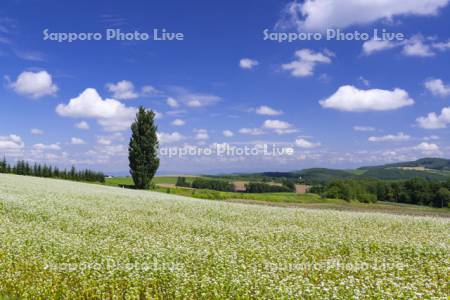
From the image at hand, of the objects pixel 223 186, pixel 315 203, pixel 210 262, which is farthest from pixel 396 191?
pixel 210 262

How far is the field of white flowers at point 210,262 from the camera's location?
9117 millimetres

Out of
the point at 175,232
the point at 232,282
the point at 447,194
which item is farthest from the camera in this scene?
the point at 447,194

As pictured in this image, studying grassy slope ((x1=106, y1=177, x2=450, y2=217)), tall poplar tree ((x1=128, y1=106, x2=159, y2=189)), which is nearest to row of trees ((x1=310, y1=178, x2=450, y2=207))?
grassy slope ((x1=106, y1=177, x2=450, y2=217))

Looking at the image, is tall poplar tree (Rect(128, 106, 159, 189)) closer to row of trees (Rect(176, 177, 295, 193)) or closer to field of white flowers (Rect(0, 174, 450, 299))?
row of trees (Rect(176, 177, 295, 193))

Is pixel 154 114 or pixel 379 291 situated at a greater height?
pixel 154 114

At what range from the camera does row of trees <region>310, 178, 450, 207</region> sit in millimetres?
91562

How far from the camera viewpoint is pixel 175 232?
58.7 feet

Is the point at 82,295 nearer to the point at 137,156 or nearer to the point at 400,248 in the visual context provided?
the point at 400,248

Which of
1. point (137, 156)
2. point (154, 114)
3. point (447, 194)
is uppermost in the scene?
point (154, 114)

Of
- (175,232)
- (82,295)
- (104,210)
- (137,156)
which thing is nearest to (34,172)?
(137,156)

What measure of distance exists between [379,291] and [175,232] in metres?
Result: 10.9

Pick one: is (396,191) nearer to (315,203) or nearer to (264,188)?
(264,188)

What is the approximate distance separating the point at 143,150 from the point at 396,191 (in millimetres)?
70196

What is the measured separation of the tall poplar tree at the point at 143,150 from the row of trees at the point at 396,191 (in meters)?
38.8
